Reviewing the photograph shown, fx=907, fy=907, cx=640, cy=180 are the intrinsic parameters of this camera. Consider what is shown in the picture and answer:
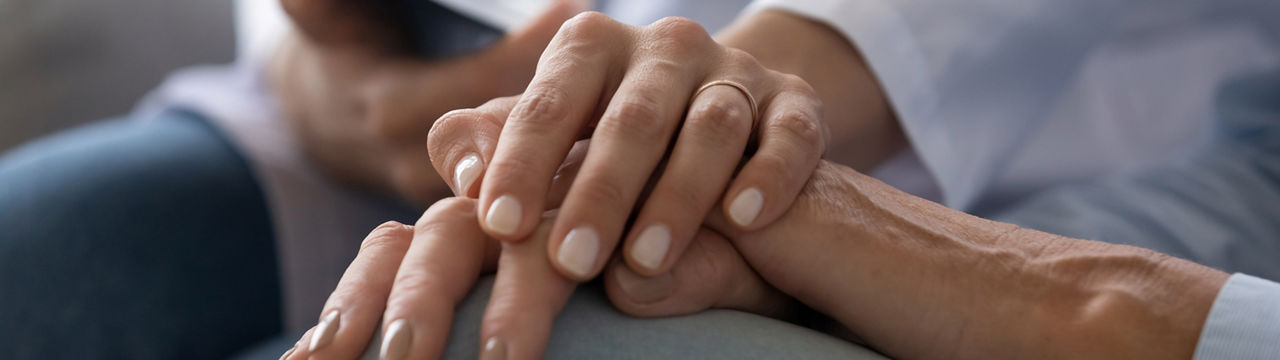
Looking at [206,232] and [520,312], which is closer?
[520,312]

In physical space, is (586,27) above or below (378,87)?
above

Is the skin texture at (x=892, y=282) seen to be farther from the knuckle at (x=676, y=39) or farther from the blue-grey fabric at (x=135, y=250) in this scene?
the blue-grey fabric at (x=135, y=250)

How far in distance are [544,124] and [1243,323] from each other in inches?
12.4

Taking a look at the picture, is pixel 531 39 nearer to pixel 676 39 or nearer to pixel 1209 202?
pixel 676 39

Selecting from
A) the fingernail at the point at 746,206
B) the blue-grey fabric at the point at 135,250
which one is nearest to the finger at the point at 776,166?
the fingernail at the point at 746,206

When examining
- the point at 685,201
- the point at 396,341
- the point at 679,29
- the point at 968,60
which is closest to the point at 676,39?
the point at 679,29

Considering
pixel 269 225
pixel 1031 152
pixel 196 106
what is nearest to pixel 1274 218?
pixel 1031 152

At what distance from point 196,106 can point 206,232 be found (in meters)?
0.20

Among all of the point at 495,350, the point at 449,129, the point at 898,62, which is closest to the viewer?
the point at 495,350

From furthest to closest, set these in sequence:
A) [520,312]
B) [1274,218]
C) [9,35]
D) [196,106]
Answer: [9,35] → [196,106] → [1274,218] → [520,312]

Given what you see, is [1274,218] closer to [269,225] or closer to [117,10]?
[269,225]

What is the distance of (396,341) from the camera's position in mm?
349

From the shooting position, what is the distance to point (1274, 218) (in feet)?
2.25

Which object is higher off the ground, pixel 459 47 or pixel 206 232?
pixel 459 47
